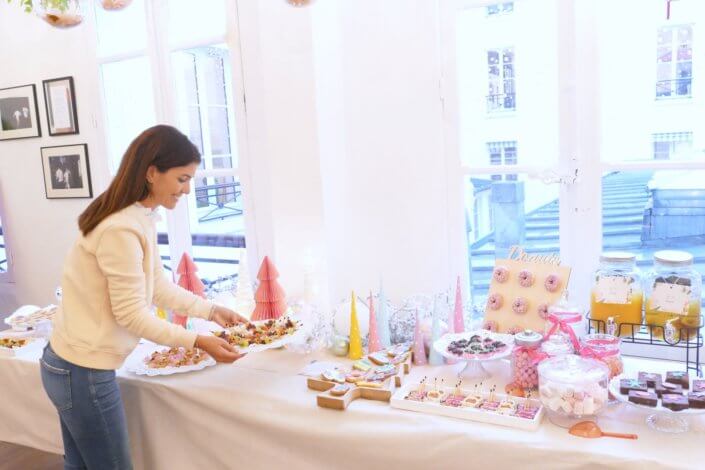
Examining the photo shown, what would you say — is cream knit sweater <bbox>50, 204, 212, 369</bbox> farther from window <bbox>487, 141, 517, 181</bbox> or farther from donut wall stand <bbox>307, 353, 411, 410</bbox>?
window <bbox>487, 141, 517, 181</bbox>

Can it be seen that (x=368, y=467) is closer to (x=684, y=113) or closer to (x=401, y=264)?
(x=401, y=264)

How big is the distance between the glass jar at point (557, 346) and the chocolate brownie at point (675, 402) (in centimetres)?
26

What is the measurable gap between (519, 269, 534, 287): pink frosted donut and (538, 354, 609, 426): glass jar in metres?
0.43

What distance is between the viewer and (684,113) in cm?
189

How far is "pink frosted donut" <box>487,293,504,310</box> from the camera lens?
1.91 m

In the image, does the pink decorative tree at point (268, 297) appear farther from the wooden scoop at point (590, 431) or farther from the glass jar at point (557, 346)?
the wooden scoop at point (590, 431)

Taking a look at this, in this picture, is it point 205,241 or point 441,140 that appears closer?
point 441,140

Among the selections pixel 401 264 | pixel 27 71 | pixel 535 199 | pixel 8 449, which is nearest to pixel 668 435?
pixel 535 199

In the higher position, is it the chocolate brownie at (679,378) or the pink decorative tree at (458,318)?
the pink decorative tree at (458,318)

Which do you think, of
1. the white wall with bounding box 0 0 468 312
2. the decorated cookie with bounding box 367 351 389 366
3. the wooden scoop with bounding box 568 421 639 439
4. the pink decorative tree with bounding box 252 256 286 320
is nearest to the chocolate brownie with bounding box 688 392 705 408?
the wooden scoop with bounding box 568 421 639 439

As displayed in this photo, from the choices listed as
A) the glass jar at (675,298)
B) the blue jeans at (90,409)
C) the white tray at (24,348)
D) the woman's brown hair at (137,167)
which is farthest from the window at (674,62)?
the white tray at (24,348)

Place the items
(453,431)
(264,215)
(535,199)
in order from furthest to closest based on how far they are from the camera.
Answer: (264,215) → (535,199) → (453,431)

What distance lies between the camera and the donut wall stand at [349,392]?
161 centimetres

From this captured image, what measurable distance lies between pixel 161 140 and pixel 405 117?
0.99 m
